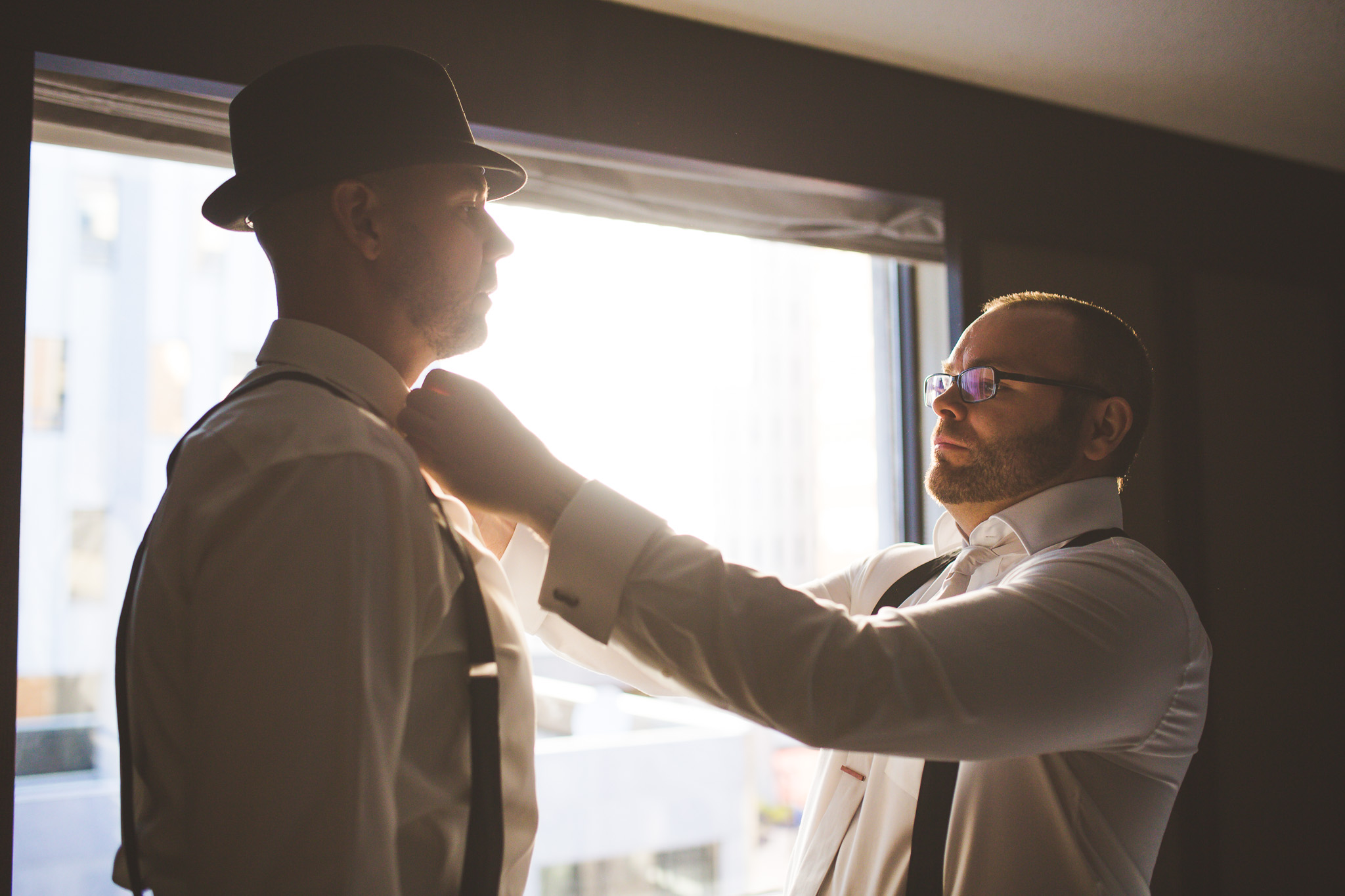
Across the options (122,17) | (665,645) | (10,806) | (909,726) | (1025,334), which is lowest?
(10,806)

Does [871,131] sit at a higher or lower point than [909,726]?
higher

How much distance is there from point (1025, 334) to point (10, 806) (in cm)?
214

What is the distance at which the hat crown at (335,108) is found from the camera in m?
1.12

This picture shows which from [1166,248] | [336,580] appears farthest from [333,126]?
[1166,248]

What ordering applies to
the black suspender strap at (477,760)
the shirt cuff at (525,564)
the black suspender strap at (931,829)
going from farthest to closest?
the shirt cuff at (525,564), the black suspender strap at (931,829), the black suspender strap at (477,760)

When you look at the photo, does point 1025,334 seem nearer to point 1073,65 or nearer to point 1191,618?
point 1191,618

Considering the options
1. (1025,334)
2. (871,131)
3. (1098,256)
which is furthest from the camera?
(1098,256)

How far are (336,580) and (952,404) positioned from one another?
3.91ft

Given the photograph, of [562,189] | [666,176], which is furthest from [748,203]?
[562,189]

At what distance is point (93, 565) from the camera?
2160 mm

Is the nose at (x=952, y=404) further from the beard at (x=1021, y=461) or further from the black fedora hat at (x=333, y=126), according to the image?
the black fedora hat at (x=333, y=126)

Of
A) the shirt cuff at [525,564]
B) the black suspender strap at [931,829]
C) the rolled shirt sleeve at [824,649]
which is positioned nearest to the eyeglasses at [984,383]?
the rolled shirt sleeve at [824,649]

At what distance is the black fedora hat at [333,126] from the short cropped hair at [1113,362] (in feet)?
3.57

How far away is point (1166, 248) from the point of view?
3359 millimetres
